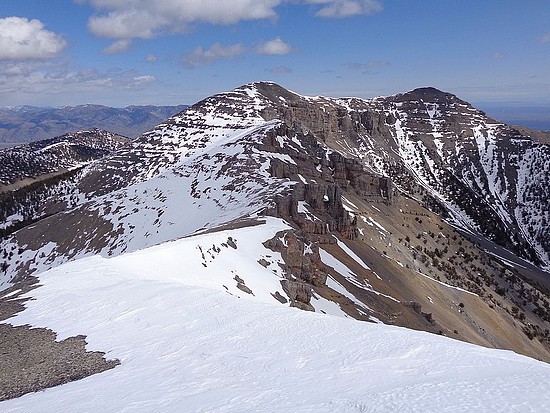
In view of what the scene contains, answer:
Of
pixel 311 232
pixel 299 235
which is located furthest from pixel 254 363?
pixel 311 232

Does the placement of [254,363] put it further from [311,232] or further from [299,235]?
[311,232]

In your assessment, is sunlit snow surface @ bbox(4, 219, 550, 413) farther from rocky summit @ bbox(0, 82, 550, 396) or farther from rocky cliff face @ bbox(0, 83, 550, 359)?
rocky cliff face @ bbox(0, 83, 550, 359)

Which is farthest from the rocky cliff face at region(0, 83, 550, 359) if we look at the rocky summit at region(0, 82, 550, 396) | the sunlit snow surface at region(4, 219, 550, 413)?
the sunlit snow surface at region(4, 219, 550, 413)

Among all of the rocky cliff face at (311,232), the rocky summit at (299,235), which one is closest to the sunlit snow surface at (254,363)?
the rocky summit at (299,235)

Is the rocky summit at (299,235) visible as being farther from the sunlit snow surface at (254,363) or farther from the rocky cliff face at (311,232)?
the sunlit snow surface at (254,363)

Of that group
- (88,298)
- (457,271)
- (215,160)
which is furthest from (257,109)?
(88,298)

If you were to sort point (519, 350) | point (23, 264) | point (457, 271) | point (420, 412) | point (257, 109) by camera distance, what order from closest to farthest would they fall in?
1. point (420, 412)
2. point (519, 350)
3. point (23, 264)
4. point (457, 271)
5. point (257, 109)

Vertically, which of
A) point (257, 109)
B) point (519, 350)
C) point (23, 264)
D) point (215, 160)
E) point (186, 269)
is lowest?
point (519, 350)

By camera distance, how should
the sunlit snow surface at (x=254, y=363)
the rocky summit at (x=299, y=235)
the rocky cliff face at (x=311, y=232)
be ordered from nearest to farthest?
the sunlit snow surface at (x=254, y=363) → the rocky summit at (x=299, y=235) → the rocky cliff face at (x=311, y=232)

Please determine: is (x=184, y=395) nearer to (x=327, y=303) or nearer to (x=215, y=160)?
(x=327, y=303)
